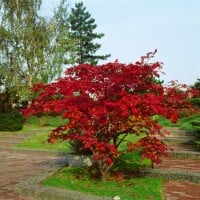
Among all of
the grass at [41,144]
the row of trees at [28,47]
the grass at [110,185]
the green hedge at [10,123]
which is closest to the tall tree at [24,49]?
the row of trees at [28,47]

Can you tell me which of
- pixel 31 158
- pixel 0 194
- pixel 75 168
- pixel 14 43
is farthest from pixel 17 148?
pixel 14 43

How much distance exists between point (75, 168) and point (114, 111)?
236 centimetres

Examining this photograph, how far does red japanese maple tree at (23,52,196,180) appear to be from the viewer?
6.51 meters

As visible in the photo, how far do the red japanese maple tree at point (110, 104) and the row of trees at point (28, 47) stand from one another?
15321mm

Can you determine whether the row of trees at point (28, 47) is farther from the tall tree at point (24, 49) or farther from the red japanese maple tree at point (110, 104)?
the red japanese maple tree at point (110, 104)

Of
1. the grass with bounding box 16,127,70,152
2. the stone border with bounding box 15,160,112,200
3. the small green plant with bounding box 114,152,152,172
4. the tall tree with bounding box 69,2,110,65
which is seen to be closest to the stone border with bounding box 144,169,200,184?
the small green plant with bounding box 114,152,152,172

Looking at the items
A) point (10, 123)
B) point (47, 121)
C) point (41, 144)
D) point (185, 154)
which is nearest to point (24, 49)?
point (47, 121)

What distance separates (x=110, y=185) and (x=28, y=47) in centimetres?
1703

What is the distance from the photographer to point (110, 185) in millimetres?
6867

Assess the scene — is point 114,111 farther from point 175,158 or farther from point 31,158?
point 31,158

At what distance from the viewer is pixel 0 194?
6605 mm

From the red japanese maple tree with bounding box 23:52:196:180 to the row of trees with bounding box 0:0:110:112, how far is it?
1532 centimetres

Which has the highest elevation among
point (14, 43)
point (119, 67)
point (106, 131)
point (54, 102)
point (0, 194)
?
point (14, 43)

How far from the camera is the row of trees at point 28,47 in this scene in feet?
73.9
